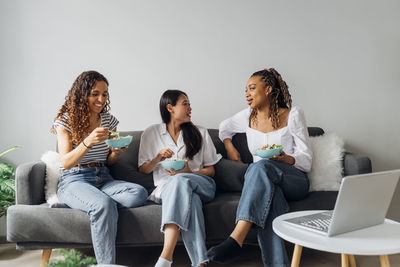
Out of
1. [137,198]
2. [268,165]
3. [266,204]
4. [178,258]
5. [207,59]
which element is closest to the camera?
[266,204]

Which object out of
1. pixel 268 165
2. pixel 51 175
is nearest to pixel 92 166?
pixel 51 175

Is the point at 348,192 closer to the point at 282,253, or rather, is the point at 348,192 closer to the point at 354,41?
the point at 282,253

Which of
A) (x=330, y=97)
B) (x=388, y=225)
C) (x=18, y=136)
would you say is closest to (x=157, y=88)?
(x=18, y=136)

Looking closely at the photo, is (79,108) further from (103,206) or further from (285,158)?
(285,158)

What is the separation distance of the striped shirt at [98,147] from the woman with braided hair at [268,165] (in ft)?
2.54

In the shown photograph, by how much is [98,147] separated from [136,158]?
369mm

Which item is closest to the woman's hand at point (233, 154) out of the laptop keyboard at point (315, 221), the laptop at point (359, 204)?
the laptop keyboard at point (315, 221)

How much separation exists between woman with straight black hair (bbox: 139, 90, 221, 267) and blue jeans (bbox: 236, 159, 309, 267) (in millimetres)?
264

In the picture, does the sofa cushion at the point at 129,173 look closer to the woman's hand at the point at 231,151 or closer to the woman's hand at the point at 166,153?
the woman's hand at the point at 166,153

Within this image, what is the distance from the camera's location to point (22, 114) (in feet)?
10.0

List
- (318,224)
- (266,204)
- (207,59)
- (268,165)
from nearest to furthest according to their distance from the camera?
(318,224), (266,204), (268,165), (207,59)

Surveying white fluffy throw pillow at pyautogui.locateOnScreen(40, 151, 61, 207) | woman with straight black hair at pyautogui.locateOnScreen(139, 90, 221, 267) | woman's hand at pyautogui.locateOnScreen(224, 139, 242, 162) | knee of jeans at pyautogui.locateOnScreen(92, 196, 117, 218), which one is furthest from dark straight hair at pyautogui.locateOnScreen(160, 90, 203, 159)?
white fluffy throw pillow at pyautogui.locateOnScreen(40, 151, 61, 207)

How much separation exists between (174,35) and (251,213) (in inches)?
64.9

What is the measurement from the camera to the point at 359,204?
Answer: 141 centimetres
